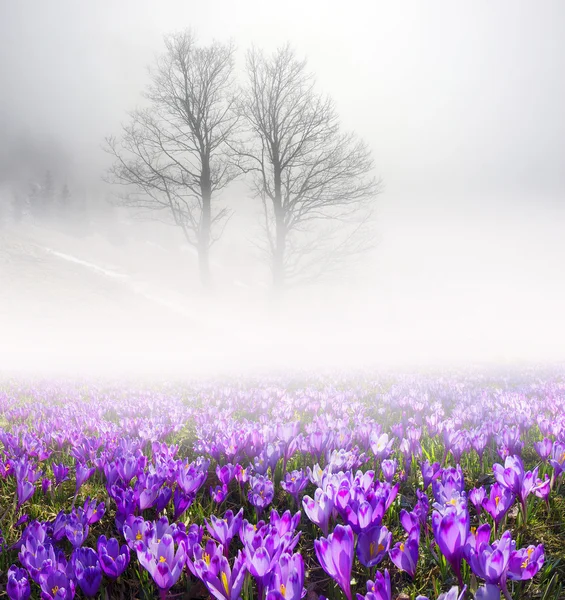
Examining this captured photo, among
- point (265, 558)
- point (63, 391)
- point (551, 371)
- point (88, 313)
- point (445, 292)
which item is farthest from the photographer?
point (445, 292)

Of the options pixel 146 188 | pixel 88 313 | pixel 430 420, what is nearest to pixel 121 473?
pixel 430 420

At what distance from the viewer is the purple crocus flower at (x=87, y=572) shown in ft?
3.84

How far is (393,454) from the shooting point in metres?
2.67

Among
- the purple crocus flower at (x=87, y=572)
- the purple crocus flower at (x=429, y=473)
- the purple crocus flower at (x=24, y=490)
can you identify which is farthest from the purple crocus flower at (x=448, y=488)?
the purple crocus flower at (x=24, y=490)

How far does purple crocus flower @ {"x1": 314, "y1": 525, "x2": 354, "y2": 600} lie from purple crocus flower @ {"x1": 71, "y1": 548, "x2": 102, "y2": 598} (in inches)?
25.8

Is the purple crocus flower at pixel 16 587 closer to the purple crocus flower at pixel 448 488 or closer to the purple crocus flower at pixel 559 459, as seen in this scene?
the purple crocus flower at pixel 448 488

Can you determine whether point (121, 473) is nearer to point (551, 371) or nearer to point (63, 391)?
point (63, 391)

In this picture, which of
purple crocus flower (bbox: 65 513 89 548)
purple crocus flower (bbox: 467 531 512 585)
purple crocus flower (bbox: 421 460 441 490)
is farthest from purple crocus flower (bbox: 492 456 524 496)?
purple crocus flower (bbox: 65 513 89 548)

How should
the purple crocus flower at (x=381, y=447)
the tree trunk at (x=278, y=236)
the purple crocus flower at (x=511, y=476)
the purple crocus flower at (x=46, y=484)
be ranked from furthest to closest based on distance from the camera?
the tree trunk at (x=278, y=236) < the purple crocus flower at (x=381, y=447) < the purple crocus flower at (x=46, y=484) < the purple crocus flower at (x=511, y=476)

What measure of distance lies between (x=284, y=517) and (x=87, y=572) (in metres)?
0.60

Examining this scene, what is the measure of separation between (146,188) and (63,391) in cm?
1745

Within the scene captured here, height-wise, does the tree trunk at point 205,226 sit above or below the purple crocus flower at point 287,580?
above

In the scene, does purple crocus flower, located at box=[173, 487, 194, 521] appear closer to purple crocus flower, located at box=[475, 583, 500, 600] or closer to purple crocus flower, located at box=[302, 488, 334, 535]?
purple crocus flower, located at box=[302, 488, 334, 535]

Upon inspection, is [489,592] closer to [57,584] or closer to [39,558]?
[57,584]
